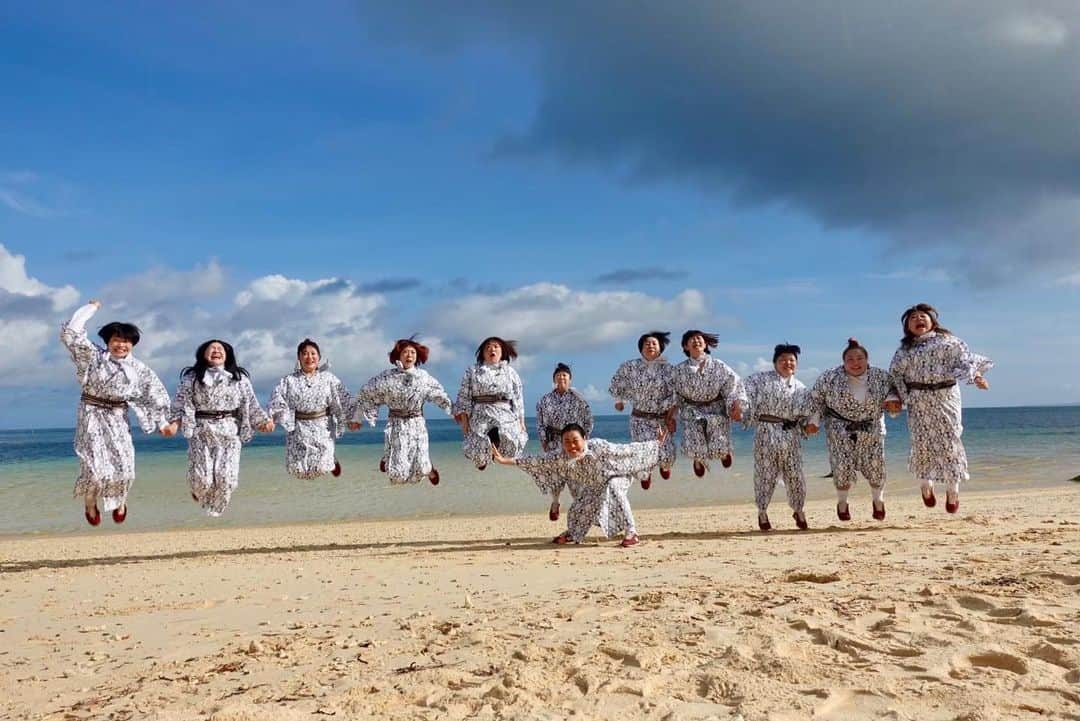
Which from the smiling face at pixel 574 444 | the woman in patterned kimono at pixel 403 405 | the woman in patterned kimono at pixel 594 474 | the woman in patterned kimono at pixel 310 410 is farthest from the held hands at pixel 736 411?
the woman in patterned kimono at pixel 310 410

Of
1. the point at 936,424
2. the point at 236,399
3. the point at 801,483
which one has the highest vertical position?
the point at 236,399

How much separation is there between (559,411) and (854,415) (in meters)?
3.05

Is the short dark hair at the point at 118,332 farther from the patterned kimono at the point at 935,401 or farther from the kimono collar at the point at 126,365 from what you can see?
the patterned kimono at the point at 935,401

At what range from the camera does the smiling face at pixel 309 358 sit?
908 centimetres

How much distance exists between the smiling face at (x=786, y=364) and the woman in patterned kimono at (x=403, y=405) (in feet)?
11.7

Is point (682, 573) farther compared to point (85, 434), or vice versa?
point (85, 434)

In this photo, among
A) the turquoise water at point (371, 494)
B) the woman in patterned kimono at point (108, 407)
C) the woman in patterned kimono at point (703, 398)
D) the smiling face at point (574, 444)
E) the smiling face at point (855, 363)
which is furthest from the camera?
the turquoise water at point (371, 494)

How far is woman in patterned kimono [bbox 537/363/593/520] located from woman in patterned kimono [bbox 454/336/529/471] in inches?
8.9

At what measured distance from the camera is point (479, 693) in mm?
3332

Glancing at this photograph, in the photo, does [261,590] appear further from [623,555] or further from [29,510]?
[29,510]

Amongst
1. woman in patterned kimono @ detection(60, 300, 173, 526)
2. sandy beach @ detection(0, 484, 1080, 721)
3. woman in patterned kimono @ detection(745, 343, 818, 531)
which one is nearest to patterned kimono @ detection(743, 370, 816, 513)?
woman in patterned kimono @ detection(745, 343, 818, 531)

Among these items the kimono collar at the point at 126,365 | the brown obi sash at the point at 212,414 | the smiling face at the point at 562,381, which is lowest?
the brown obi sash at the point at 212,414

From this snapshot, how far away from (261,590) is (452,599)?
1.62 meters

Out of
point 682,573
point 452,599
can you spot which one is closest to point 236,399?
point 452,599
